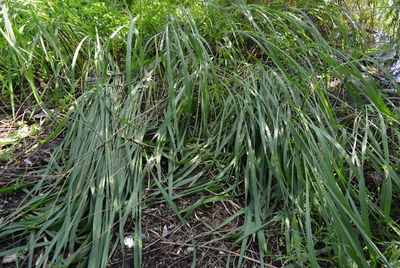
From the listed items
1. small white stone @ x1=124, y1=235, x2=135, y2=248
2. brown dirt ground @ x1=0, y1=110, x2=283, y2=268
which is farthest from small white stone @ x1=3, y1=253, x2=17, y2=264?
small white stone @ x1=124, y1=235, x2=135, y2=248

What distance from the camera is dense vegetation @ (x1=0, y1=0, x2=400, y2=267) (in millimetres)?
1184

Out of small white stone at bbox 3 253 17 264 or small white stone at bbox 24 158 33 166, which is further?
small white stone at bbox 24 158 33 166

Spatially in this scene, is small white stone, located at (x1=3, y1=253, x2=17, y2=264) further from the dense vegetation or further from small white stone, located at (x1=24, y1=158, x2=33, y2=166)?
small white stone, located at (x1=24, y1=158, x2=33, y2=166)

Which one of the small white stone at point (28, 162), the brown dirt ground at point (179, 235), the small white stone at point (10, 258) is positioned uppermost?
the small white stone at point (28, 162)

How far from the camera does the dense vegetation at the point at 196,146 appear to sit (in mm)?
1184

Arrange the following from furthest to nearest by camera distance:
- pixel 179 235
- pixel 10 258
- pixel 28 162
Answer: pixel 28 162, pixel 179 235, pixel 10 258

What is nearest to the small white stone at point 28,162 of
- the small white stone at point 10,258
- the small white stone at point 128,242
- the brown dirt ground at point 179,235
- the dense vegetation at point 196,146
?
the brown dirt ground at point 179,235

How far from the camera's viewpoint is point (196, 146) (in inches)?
59.1

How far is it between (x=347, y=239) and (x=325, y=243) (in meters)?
0.13

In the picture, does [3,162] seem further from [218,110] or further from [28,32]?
[218,110]

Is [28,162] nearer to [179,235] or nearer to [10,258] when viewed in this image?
[10,258]

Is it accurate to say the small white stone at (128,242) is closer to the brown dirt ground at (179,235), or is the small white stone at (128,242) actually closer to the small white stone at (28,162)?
the brown dirt ground at (179,235)

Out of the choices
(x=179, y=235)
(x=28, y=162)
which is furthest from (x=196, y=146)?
(x=28, y=162)

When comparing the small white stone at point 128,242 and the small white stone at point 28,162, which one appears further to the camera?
the small white stone at point 28,162
